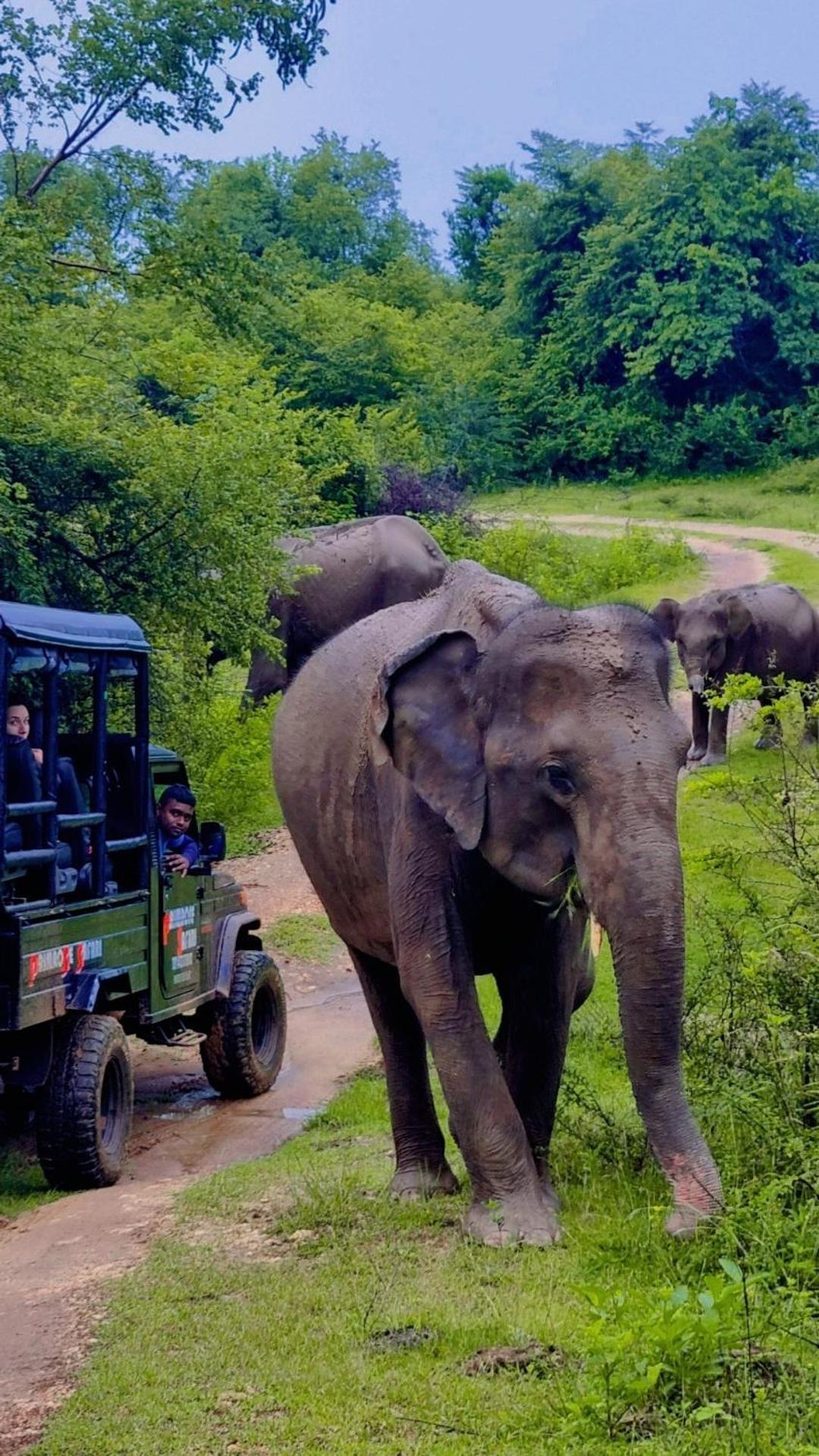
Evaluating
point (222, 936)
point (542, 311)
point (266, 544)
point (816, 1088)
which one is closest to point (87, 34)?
point (266, 544)

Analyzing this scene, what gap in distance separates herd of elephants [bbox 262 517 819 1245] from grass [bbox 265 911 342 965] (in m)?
7.17

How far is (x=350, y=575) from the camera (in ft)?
57.9

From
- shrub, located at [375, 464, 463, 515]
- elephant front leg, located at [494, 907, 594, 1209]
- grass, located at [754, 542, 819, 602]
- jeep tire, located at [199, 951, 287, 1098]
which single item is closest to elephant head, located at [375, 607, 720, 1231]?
elephant front leg, located at [494, 907, 594, 1209]

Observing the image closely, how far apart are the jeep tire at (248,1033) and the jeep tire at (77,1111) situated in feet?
7.14

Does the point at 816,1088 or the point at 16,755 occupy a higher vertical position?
the point at 16,755

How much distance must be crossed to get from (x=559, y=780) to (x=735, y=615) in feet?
43.8

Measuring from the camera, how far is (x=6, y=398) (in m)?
14.3

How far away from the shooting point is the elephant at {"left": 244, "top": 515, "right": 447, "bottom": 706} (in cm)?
1727

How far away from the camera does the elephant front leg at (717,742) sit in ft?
61.0

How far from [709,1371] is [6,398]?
11.2 metres

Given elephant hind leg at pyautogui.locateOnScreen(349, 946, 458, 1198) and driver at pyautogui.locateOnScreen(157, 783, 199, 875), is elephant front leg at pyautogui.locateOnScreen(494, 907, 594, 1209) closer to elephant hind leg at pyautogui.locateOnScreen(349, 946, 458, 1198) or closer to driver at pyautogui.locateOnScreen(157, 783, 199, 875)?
elephant hind leg at pyautogui.locateOnScreen(349, 946, 458, 1198)

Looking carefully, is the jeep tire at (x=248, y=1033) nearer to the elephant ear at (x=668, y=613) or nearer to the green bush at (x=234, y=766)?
the green bush at (x=234, y=766)

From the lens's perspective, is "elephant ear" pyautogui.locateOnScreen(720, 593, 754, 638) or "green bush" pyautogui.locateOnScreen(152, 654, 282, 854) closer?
"green bush" pyautogui.locateOnScreen(152, 654, 282, 854)

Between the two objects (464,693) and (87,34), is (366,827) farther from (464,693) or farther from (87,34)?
(87,34)
